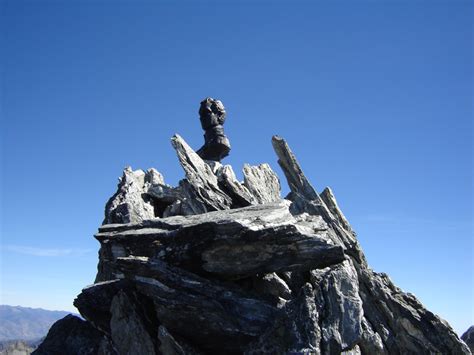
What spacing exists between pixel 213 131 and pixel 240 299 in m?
21.0

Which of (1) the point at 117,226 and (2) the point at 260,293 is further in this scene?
(1) the point at 117,226

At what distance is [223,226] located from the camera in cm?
1873

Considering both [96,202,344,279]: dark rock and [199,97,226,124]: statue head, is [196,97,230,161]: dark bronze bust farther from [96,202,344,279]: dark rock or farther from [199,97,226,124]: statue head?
[96,202,344,279]: dark rock

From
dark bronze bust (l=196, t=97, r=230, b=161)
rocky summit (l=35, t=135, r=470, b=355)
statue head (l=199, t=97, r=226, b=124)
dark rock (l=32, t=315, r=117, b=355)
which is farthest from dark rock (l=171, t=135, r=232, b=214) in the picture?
dark rock (l=32, t=315, r=117, b=355)

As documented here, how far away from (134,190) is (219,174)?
296 inches

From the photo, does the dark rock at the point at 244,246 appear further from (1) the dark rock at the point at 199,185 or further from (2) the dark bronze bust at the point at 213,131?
(2) the dark bronze bust at the point at 213,131

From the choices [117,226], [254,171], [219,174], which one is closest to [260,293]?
[117,226]

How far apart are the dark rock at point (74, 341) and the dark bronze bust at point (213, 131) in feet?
60.0

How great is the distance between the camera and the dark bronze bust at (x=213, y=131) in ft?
120

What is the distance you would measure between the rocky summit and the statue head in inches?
664

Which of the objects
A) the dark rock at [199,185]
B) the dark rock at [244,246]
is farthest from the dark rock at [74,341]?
the dark rock at [199,185]

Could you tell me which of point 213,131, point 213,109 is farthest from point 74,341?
point 213,109

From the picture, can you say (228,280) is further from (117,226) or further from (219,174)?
(219,174)

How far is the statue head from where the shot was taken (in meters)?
37.1
